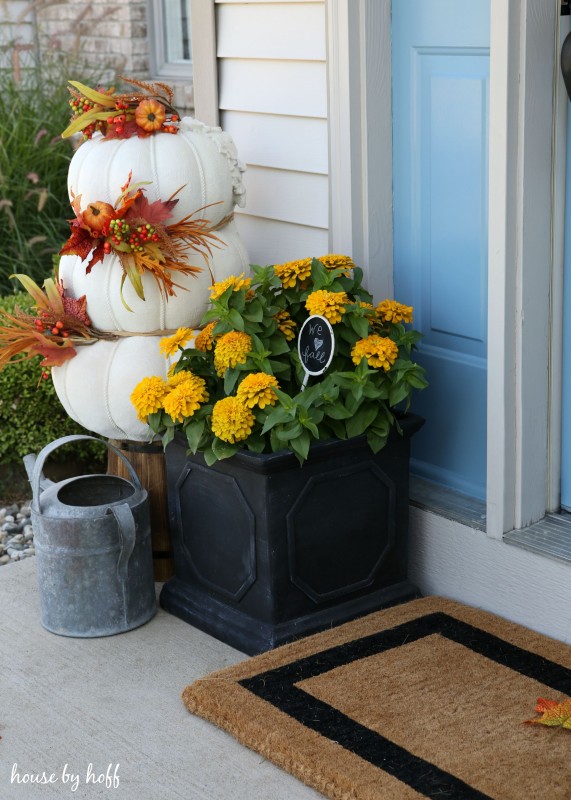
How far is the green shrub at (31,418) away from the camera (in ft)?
12.9

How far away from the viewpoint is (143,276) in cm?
304

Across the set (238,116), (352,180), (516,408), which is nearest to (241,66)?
(238,116)

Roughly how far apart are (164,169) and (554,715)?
1.71 meters

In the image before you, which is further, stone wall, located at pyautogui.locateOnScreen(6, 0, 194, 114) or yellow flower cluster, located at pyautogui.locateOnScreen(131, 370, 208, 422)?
stone wall, located at pyautogui.locateOnScreen(6, 0, 194, 114)

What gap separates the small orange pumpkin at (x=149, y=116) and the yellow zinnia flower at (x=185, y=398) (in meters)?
0.71

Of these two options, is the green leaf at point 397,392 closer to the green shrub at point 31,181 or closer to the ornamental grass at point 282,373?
the ornamental grass at point 282,373

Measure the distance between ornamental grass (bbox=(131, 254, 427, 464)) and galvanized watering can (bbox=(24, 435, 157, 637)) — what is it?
0.26 meters

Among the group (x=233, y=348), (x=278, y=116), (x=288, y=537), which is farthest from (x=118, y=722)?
(x=278, y=116)

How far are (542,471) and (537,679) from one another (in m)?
0.56

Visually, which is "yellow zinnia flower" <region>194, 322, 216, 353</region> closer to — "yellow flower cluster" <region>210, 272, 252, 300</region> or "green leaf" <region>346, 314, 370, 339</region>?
"yellow flower cluster" <region>210, 272, 252, 300</region>

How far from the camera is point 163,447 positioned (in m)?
3.10

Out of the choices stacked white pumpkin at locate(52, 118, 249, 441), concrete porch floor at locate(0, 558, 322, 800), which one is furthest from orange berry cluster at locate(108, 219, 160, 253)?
concrete porch floor at locate(0, 558, 322, 800)

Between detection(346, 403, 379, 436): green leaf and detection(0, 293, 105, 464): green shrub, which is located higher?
detection(346, 403, 379, 436): green leaf

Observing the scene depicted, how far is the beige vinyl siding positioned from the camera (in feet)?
10.6
